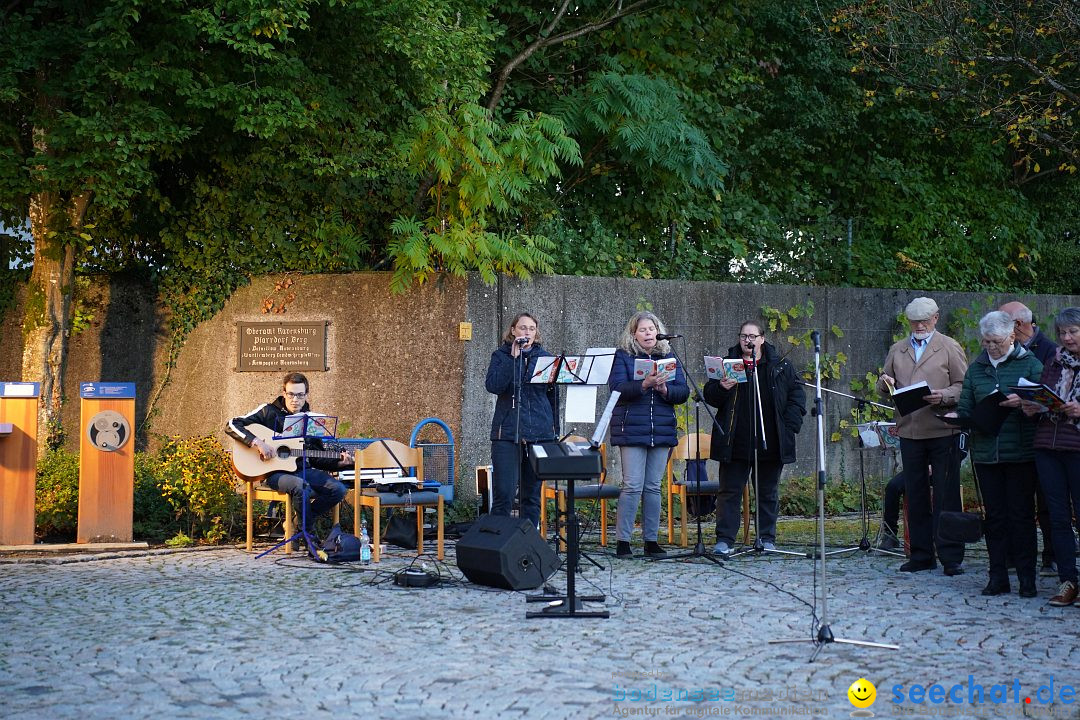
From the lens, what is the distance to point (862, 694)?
466 centimetres

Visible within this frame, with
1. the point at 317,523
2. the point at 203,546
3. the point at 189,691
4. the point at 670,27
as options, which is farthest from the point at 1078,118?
the point at 189,691

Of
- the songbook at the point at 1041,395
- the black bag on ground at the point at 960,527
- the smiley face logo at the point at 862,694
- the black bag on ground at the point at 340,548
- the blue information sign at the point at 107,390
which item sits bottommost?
the smiley face logo at the point at 862,694

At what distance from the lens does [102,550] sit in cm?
966

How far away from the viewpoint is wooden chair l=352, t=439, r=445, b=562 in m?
9.10

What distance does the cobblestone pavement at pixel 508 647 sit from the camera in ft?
15.2

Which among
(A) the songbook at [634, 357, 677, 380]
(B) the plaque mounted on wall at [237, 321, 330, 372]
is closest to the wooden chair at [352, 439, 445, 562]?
(A) the songbook at [634, 357, 677, 380]

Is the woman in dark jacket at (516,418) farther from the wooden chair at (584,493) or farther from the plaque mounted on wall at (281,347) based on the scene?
the plaque mounted on wall at (281,347)

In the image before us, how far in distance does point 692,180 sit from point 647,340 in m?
5.66

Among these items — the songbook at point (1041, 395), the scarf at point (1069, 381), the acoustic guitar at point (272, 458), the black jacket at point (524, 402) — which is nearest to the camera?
the songbook at point (1041, 395)


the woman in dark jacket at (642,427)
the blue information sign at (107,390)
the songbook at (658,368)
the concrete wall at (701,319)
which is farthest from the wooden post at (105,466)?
the songbook at (658,368)

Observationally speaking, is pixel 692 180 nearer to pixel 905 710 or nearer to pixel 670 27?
pixel 670 27

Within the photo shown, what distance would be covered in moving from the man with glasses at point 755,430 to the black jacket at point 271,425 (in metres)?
3.30

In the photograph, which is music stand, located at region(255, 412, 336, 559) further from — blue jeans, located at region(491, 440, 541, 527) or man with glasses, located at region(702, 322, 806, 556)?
man with glasses, located at region(702, 322, 806, 556)

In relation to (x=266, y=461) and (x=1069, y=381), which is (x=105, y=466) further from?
(x=1069, y=381)
